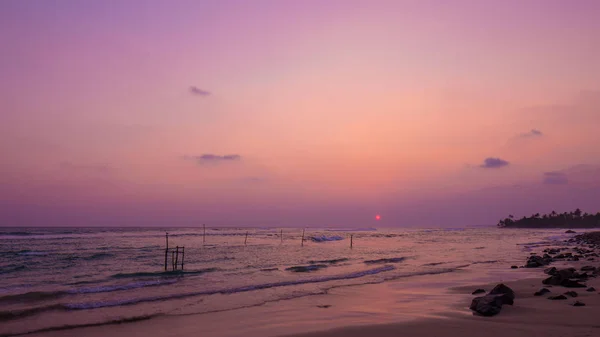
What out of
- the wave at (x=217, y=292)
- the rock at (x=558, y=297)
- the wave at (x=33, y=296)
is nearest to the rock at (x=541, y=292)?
the rock at (x=558, y=297)

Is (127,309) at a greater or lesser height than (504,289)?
lesser

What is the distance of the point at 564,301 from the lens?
12.4 meters

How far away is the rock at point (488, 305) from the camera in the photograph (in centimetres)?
1129

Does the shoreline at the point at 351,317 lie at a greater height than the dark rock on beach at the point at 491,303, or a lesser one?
lesser

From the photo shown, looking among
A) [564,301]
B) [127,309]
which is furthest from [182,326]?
[564,301]

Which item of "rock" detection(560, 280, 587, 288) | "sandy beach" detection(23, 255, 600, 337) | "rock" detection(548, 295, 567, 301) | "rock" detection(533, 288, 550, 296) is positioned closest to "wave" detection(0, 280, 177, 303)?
"sandy beach" detection(23, 255, 600, 337)

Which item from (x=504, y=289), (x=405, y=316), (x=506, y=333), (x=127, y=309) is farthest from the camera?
(x=127, y=309)

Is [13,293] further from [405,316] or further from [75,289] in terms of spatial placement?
[405,316]

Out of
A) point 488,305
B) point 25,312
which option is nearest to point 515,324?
point 488,305

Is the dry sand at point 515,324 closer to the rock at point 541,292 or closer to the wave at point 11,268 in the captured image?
the rock at point 541,292

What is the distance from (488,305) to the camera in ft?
37.6

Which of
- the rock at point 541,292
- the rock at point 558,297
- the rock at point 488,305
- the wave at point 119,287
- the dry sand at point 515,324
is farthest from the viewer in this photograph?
the wave at point 119,287

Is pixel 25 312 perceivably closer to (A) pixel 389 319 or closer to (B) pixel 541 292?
(A) pixel 389 319

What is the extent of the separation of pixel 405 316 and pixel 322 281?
1080 cm
